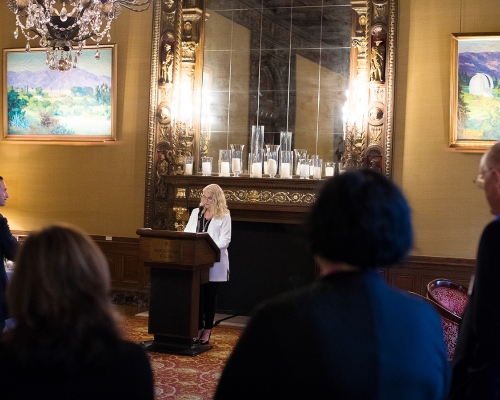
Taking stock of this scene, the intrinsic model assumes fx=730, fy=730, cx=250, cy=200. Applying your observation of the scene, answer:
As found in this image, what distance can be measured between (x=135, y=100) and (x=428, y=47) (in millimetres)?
3800

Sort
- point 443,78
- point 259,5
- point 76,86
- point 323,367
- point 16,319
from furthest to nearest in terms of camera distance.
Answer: point 76,86
point 259,5
point 443,78
point 16,319
point 323,367

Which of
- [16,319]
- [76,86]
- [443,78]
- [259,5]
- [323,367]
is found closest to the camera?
[323,367]

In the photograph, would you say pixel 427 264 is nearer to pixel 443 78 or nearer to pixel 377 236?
pixel 443 78

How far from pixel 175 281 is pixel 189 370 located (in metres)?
0.96

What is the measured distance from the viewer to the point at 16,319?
5.49ft

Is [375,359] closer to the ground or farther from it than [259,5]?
closer to the ground

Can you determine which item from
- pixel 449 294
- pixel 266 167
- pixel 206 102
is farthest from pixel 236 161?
pixel 449 294

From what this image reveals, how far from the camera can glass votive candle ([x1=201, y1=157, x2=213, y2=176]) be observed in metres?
9.09

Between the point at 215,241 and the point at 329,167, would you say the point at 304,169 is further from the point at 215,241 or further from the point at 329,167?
the point at 215,241

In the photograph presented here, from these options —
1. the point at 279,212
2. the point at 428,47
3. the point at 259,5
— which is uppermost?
the point at 259,5

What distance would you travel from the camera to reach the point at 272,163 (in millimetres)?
8844

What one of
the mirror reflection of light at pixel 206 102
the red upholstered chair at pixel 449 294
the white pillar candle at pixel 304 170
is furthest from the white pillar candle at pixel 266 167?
the red upholstered chair at pixel 449 294

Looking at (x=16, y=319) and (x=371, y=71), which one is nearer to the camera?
(x=16, y=319)

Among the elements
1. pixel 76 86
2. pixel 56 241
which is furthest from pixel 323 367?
pixel 76 86
